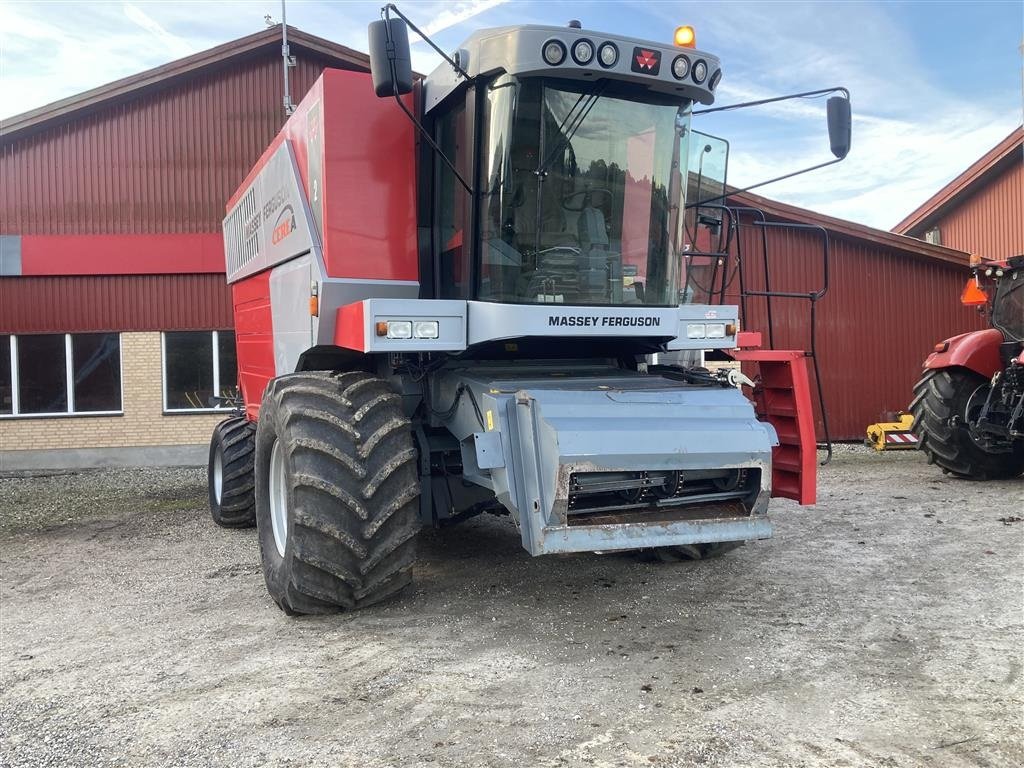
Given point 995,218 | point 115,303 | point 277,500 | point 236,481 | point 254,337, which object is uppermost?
point 995,218

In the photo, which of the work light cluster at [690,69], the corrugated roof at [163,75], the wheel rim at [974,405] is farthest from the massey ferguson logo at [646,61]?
the corrugated roof at [163,75]

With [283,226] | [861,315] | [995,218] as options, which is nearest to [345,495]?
[283,226]

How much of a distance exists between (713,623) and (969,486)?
5.88m

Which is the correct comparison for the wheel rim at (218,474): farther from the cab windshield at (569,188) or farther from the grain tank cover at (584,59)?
the grain tank cover at (584,59)

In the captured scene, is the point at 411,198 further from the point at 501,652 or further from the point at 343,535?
the point at 501,652

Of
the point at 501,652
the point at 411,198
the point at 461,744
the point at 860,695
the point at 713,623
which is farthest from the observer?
the point at 411,198

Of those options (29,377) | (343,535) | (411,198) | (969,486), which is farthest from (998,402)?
(29,377)

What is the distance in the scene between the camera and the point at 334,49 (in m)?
13.0

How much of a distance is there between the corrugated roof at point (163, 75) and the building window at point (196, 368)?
142 inches

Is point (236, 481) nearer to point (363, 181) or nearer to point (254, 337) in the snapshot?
point (254, 337)

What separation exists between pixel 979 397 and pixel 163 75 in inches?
474

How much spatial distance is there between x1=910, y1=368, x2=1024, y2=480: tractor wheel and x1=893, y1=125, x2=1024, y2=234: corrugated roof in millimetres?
8556

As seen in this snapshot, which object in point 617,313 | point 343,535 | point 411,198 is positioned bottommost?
point 343,535

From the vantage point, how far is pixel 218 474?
788 cm
